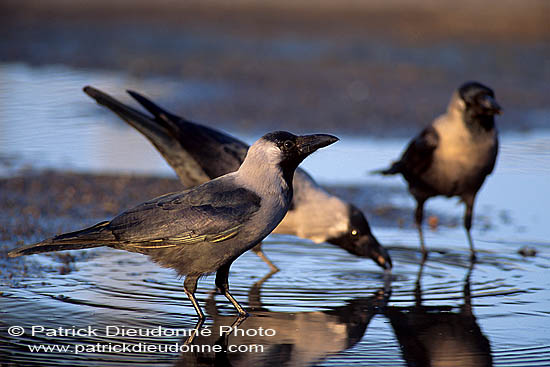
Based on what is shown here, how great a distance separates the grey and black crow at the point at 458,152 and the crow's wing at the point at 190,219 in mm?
2760

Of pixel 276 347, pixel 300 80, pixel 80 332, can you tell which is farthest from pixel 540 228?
pixel 300 80

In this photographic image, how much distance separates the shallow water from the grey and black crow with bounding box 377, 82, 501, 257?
40cm

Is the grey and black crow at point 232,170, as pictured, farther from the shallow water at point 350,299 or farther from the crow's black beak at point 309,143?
the crow's black beak at point 309,143

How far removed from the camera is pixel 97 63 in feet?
56.2

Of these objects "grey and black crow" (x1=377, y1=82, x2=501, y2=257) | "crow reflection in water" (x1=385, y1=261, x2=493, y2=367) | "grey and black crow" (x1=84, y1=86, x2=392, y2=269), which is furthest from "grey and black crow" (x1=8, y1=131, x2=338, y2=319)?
"grey and black crow" (x1=377, y1=82, x2=501, y2=257)

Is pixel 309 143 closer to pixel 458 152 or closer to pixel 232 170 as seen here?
pixel 232 170

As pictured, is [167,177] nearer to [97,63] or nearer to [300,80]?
[300,80]

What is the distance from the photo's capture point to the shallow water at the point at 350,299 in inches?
189

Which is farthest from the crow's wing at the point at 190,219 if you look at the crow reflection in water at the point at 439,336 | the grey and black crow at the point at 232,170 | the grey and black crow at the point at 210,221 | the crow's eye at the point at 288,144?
the grey and black crow at the point at 232,170

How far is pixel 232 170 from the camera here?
6809mm

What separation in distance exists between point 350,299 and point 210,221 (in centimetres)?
129

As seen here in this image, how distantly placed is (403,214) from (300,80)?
7292 mm

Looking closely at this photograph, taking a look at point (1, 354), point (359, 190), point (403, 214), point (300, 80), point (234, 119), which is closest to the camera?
point (1, 354)

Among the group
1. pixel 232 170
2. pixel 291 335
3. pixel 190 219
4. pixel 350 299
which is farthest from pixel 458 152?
pixel 190 219
